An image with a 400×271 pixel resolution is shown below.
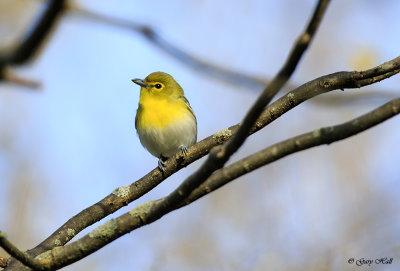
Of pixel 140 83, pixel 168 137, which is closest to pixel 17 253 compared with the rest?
pixel 168 137

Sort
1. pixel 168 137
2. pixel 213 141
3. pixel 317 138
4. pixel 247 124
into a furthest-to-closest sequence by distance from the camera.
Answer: pixel 168 137 < pixel 213 141 < pixel 317 138 < pixel 247 124

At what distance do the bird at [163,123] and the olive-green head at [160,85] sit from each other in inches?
0.5

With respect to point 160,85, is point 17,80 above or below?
below

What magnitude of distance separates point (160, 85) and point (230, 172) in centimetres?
458

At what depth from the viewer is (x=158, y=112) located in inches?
248

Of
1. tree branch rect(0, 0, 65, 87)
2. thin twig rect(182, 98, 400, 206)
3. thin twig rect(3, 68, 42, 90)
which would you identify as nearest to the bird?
thin twig rect(182, 98, 400, 206)

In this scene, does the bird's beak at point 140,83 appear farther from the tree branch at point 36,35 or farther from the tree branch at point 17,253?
the tree branch at point 36,35

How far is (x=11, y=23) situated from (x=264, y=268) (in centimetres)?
632

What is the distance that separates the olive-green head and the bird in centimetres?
1

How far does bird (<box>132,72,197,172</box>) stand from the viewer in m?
6.16

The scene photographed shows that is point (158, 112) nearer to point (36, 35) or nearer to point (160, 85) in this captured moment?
point (160, 85)

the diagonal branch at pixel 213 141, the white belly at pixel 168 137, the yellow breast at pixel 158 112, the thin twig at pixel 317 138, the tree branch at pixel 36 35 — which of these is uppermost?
the yellow breast at pixel 158 112

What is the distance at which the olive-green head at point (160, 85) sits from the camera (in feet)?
22.6

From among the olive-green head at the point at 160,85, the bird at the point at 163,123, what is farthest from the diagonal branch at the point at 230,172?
the olive-green head at the point at 160,85
